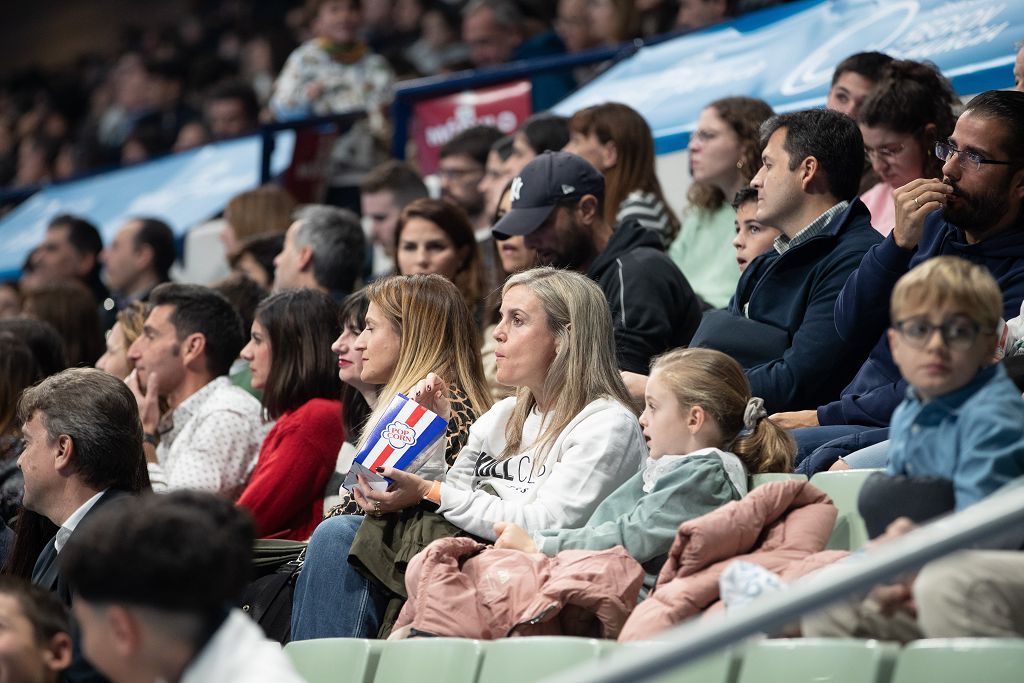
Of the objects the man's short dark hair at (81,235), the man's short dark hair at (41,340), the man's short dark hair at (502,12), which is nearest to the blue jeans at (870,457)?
the man's short dark hair at (41,340)

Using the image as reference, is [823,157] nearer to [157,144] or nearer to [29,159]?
[157,144]

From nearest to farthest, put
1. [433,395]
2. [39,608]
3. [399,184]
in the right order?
[39,608] < [433,395] < [399,184]

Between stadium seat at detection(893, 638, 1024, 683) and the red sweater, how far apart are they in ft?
8.51

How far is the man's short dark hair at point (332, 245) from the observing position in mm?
6094

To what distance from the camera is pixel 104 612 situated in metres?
2.36

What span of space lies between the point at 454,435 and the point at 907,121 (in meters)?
1.74

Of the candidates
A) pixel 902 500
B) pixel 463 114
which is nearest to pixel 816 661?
pixel 902 500

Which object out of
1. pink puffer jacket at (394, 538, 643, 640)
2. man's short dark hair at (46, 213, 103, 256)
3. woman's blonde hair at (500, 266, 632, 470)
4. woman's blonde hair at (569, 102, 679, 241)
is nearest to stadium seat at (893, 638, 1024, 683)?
pink puffer jacket at (394, 538, 643, 640)

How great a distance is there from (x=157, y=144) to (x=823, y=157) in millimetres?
7800

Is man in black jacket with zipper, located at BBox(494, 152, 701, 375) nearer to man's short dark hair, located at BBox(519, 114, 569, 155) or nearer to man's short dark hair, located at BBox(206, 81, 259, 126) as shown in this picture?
man's short dark hair, located at BBox(519, 114, 569, 155)

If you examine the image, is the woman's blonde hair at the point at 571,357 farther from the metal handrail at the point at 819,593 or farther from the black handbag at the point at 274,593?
the metal handrail at the point at 819,593

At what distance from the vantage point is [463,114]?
25.2 ft

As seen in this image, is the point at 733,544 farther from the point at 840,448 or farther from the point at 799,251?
the point at 799,251

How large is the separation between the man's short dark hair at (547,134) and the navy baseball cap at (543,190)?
1101 millimetres
